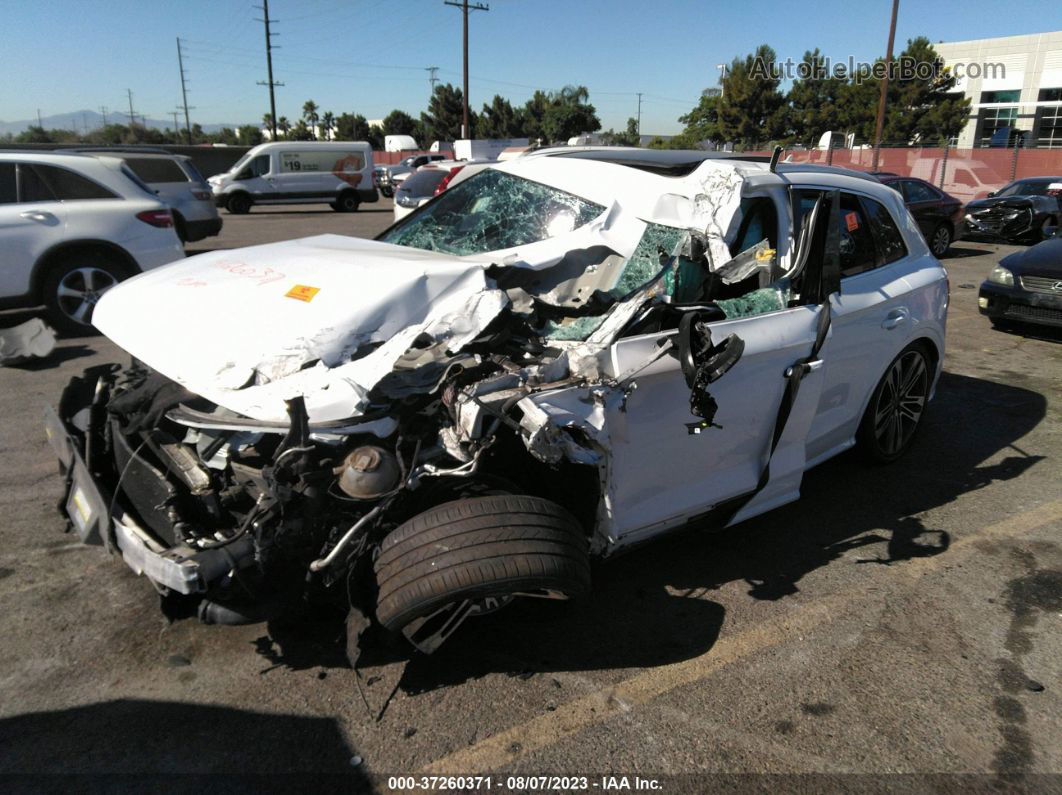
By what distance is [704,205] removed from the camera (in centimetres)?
344

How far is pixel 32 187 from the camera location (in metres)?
7.49

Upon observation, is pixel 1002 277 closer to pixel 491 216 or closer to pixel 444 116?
pixel 491 216

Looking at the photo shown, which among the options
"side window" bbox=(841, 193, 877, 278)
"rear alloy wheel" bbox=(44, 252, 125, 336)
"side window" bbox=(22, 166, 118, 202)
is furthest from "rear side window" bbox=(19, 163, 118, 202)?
"side window" bbox=(841, 193, 877, 278)

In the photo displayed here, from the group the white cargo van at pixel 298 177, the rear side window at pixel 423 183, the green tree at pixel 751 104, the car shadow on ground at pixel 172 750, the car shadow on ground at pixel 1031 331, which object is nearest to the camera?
the car shadow on ground at pixel 172 750

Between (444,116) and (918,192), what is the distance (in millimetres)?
70485

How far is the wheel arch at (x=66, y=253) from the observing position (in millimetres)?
7328

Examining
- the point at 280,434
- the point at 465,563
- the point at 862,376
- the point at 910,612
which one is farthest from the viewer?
the point at 862,376

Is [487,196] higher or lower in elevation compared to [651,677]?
higher

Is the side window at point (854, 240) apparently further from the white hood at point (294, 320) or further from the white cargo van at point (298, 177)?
the white cargo van at point (298, 177)

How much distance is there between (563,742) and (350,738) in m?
0.70

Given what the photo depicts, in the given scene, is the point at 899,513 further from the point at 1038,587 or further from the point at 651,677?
the point at 651,677

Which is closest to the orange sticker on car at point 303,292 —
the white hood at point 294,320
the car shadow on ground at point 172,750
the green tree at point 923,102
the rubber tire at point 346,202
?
the white hood at point 294,320

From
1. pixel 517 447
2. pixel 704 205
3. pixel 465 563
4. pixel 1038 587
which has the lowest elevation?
pixel 1038 587

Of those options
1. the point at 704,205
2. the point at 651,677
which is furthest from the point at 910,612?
the point at 704,205
